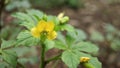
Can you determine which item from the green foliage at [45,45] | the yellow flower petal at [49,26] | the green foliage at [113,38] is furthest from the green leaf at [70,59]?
the green foliage at [113,38]

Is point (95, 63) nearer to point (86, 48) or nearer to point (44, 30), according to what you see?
point (86, 48)

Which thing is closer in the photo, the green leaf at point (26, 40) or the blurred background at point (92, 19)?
the green leaf at point (26, 40)

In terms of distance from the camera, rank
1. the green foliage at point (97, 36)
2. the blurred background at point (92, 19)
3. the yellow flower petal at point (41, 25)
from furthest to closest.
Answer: the green foliage at point (97, 36) < the blurred background at point (92, 19) < the yellow flower petal at point (41, 25)

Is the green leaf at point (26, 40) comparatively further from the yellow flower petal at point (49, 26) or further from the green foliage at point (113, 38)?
the green foliage at point (113, 38)

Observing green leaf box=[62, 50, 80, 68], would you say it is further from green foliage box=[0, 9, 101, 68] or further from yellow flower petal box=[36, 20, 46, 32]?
yellow flower petal box=[36, 20, 46, 32]

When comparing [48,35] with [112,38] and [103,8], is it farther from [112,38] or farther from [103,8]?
[103,8]
